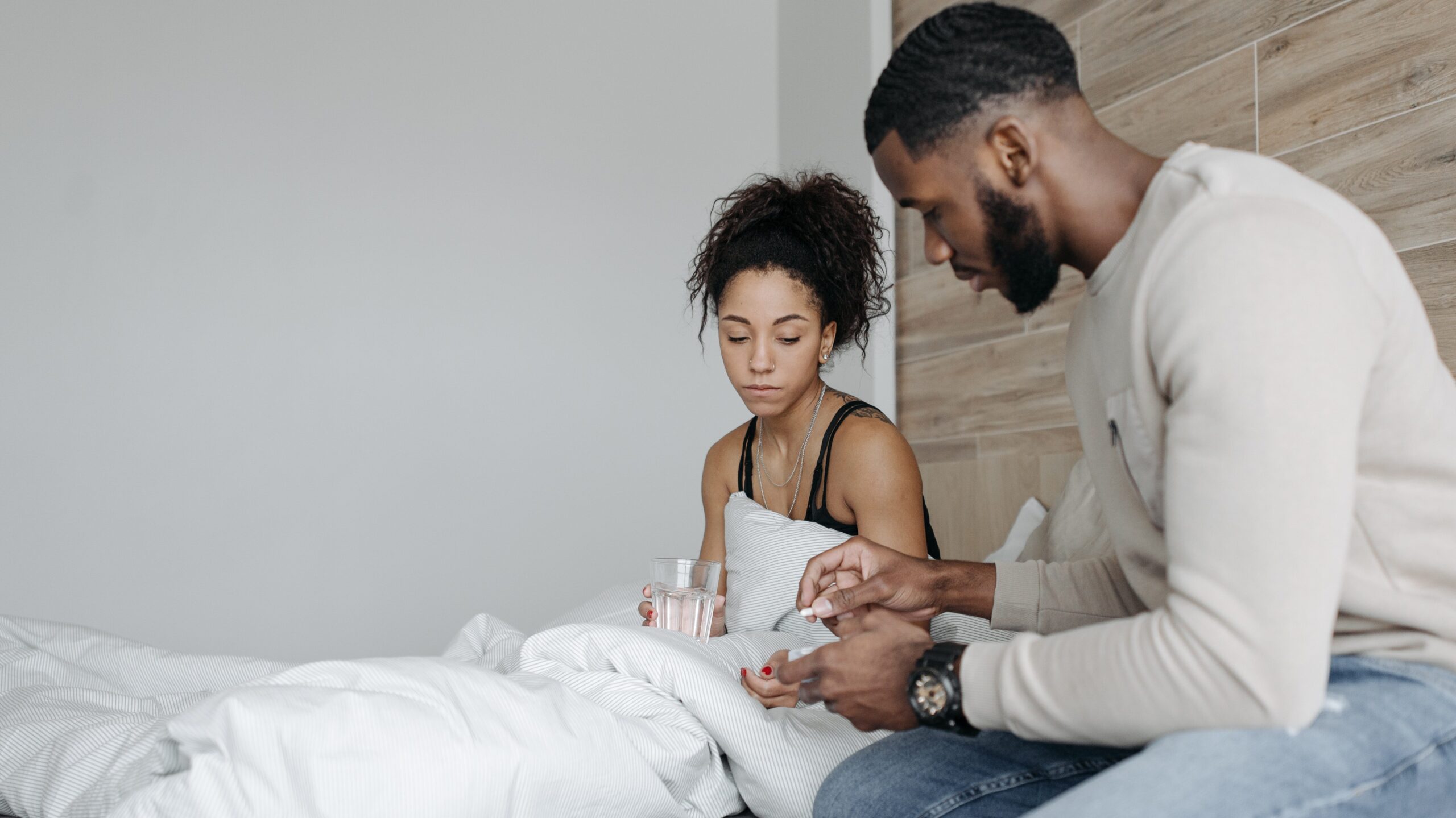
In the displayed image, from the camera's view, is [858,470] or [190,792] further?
[858,470]

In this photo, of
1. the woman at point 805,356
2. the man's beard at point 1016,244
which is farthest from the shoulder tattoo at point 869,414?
the man's beard at point 1016,244

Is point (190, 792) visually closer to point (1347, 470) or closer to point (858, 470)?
point (1347, 470)

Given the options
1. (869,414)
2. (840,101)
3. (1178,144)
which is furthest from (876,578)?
(840,101)

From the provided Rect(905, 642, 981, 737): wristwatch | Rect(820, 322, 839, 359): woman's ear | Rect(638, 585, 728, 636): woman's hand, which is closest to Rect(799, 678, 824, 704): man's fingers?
Rect(905, 642, 981, 737): wristwatch

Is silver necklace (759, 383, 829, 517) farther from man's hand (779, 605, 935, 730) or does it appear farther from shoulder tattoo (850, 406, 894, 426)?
man's hand (779, 605, 935, 730)

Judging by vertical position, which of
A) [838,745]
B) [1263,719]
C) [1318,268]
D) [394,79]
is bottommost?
[838,745]

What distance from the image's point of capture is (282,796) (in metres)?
0.97

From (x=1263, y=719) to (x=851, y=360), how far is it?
2.73 m

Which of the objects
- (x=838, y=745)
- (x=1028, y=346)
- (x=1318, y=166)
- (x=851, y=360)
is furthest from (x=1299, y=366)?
(x=851, y=360)

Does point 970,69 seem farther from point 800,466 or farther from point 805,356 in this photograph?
point 800,466

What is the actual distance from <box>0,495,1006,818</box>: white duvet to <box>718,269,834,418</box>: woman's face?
536 millimetres

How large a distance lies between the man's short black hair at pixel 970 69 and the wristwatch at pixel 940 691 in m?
0.45

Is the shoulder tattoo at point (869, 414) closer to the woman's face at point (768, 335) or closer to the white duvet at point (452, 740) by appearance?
the woman's face at point (768, 335)

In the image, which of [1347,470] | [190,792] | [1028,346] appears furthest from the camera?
[1028,346]
